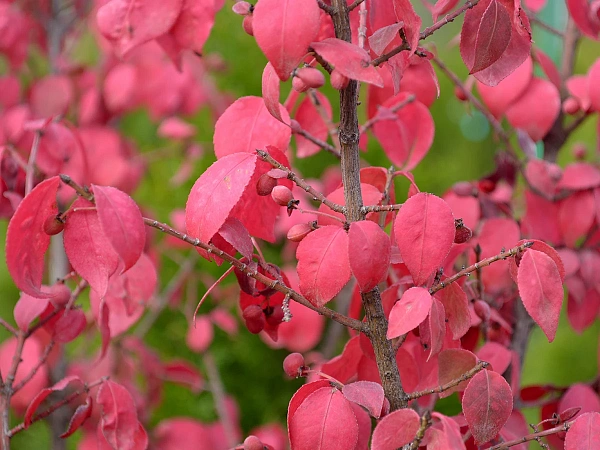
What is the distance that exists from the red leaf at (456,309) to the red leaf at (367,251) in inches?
2.9

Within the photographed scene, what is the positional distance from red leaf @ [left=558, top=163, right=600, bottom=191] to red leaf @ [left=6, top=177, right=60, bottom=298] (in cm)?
55

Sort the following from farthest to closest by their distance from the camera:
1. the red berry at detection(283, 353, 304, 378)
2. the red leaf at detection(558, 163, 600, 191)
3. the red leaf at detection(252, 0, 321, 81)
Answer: the red leaf at detection(558, 163, 600, 191), the red berry at detection(283, 353, 304, 378), the red leaf at detection(252, 0, 321, 81)

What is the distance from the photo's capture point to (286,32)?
1.26 ft

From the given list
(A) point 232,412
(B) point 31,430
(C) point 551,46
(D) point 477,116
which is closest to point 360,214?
(A) point 232,412

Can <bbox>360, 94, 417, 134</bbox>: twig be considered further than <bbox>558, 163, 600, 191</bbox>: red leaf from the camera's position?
No

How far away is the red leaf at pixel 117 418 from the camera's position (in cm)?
54

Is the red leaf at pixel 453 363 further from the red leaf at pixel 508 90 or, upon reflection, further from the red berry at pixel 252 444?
the red leaf at pixel 508 90

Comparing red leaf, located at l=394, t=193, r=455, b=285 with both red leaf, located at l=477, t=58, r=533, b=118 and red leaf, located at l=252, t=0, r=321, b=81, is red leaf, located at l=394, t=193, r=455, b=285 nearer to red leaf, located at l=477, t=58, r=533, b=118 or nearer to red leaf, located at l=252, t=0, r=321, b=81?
red leaf, located at l=252, t=0, r=321, b=81

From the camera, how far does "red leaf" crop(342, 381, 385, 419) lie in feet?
1.35

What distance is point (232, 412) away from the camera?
51.3 inches

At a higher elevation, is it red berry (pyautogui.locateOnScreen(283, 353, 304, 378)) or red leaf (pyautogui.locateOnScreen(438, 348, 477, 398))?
red leaf (pyautogui.locateOnScreen(438, 348, 477, 398))

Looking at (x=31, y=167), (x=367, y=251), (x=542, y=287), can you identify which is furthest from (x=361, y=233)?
(x=31, y=167)

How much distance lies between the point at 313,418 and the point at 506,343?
34cm

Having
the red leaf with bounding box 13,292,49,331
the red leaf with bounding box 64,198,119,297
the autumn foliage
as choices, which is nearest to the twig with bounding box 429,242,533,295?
the autumn foliage
